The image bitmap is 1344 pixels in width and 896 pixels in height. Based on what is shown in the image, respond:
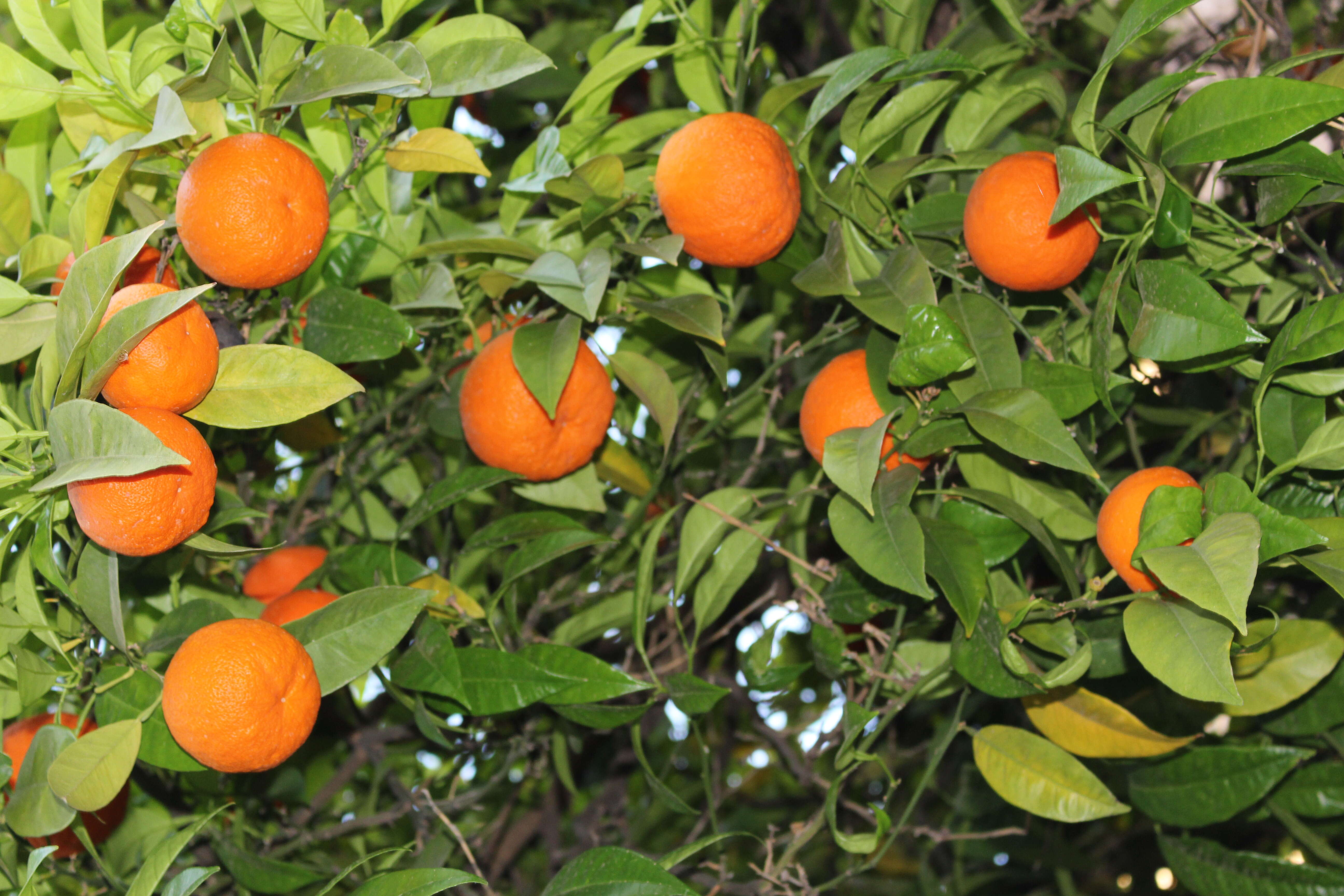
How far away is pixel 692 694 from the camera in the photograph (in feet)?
2.85

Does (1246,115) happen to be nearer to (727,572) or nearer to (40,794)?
(727,572)

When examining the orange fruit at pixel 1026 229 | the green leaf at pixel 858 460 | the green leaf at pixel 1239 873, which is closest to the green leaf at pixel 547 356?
the green leaf at pixel 858 460

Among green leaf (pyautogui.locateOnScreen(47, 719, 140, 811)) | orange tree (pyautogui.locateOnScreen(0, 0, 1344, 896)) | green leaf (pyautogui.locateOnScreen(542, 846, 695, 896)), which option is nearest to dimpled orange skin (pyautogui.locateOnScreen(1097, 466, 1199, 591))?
orange tree (pyautogui.locateOnScreen(0, 0, 1344, 896))

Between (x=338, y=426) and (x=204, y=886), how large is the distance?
1.64 feet

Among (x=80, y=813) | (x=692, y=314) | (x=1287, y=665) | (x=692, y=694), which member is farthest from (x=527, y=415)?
(x=1287, y=665)

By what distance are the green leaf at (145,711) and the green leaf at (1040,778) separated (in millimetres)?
649

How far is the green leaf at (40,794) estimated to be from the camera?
0.73m

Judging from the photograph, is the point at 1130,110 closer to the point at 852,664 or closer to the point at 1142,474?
the point at 1142,474

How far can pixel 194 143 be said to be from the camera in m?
0.81

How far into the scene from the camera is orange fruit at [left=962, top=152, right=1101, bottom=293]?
0.75m

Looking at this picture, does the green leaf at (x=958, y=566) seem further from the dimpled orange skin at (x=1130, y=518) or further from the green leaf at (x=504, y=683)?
the green leaf at (x=504, y=683)

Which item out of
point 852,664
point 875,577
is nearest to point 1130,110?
point 875,577

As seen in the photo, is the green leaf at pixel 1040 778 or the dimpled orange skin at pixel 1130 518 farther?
the green leaf at pixel 1040 778

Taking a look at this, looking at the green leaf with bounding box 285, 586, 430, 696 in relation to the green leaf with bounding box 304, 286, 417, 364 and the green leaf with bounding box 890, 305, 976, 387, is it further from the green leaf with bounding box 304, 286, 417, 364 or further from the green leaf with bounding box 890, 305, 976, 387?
the green leaf with bounding box 890, 305, 976, 387
